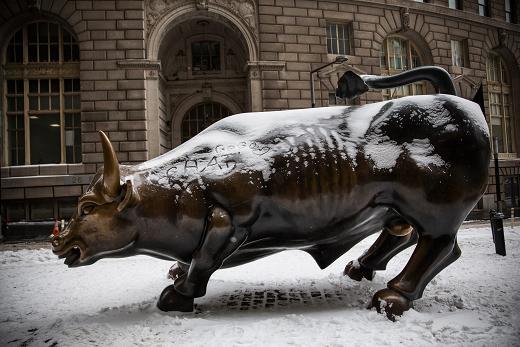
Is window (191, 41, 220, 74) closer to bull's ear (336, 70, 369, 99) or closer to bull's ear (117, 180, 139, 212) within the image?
bull's ear (336, 70, 369, 99)

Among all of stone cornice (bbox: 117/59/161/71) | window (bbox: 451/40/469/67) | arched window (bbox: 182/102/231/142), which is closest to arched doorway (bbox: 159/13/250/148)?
arched window (bbox: 182/102/231/142)

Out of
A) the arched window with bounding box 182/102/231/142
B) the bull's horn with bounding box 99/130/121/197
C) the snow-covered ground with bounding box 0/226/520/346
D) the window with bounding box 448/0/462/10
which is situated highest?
the window with bounding box 448/0/462/10

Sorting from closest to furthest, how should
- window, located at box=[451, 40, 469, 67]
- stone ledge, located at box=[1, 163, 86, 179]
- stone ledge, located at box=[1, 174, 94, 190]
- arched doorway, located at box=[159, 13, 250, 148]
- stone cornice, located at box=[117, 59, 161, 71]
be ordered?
stone ledge, located at box=[1, 174, 94, 190] < stone ledge, located at box=[1, 163, 86, 179] < stone cornice, located at box=[117, 59, 161, 71] < arched doorway, located at box=[159, 13, 250, 148] < window, located at box=[451, 40, 469, 67]

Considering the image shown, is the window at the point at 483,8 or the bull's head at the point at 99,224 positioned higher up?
the window at the point at 483,8

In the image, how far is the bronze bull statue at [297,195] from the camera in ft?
9.88

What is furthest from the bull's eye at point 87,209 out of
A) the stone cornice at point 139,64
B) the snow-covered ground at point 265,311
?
the stone cornice at point 139,64

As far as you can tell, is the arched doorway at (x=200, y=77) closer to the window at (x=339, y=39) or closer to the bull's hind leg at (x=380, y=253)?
the window at (x=339, y=39)

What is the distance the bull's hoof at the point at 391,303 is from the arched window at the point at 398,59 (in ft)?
58.9

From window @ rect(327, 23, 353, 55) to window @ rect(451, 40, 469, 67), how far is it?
6.26 m

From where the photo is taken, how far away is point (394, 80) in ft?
11.8

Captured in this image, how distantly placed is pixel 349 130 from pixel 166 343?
2142mm

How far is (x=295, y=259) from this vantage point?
617 cm

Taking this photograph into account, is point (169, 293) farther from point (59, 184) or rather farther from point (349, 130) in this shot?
point (59, 184)

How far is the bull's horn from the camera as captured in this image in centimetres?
283
